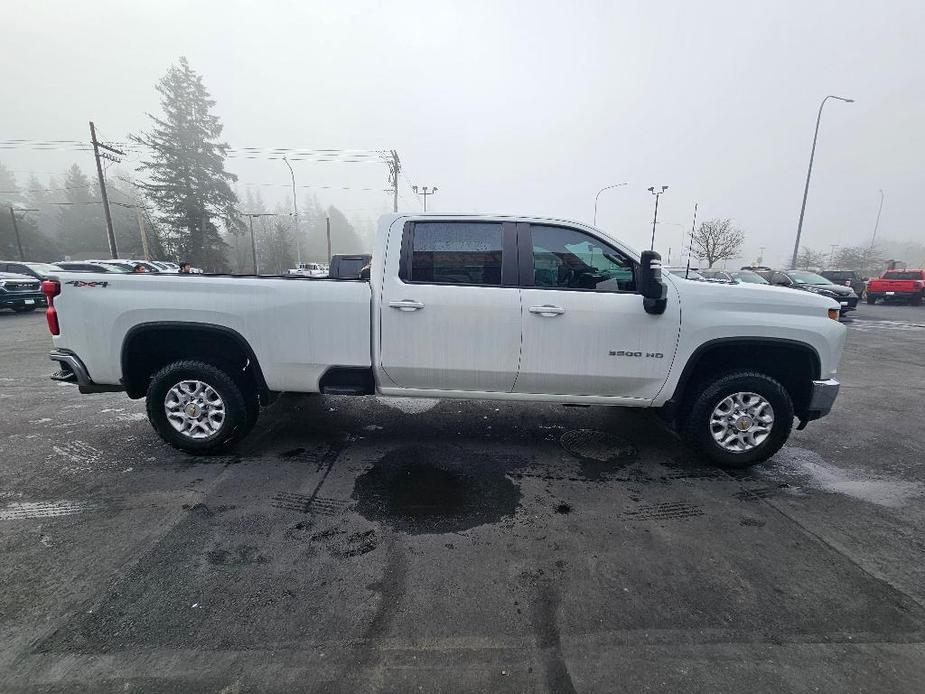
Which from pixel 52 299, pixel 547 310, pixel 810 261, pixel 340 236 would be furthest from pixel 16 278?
pixel 340 236

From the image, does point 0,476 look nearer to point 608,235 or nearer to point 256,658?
point 256,658

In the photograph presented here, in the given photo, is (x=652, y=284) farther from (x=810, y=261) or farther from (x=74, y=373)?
(x=810, y=261)

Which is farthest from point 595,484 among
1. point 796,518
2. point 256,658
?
point 256,658

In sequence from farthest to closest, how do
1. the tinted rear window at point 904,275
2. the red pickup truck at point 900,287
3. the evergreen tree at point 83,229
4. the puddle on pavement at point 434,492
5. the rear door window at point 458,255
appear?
the evergreen tree at point 83,229
the tinted rear window at point 904,275
the red pickup truck at point 900,287
the rear door window at point 458,255
the puddle on pavement at point 434,492

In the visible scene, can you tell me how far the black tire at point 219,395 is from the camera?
12.1ft

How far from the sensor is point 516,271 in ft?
11.8

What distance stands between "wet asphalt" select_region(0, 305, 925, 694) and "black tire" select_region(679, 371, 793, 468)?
19 cm

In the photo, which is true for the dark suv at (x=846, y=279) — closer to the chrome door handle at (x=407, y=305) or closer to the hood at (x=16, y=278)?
the chrome door handle at (x=407, y=305)

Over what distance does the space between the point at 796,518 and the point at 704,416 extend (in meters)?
0.92

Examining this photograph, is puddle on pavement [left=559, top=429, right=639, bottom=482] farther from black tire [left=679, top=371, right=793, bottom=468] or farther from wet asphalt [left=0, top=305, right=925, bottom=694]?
black tire [left=679, top=371, right=793, bottom=468]

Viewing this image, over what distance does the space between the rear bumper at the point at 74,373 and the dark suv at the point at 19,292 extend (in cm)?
1457

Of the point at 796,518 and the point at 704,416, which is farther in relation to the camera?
the point at 704,416

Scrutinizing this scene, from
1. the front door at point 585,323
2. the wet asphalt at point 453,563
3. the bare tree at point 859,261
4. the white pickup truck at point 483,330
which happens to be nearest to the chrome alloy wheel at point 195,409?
the white pickup truck at point 483,330

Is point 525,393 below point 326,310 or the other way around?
below
